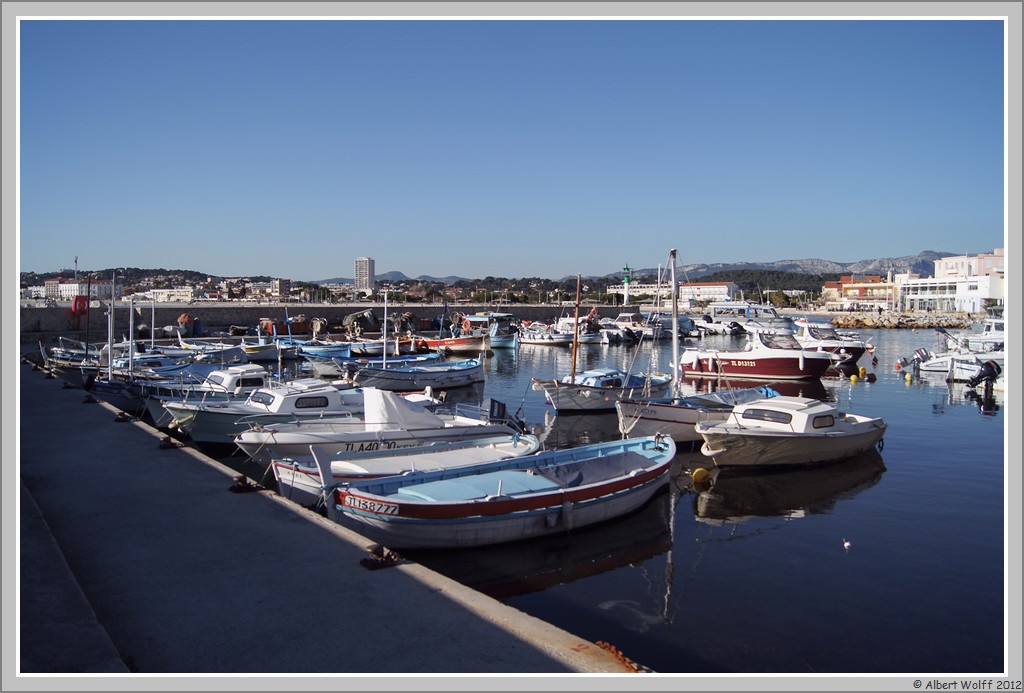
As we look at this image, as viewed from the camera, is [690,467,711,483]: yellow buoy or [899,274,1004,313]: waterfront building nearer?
[690,467,711,483]: yellow buoy

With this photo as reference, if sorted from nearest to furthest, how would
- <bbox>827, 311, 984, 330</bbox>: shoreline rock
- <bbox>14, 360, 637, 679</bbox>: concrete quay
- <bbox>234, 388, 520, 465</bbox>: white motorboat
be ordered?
<bbox>14, 360, 637, 679</bbox>: concrete quay
<bbox>234, 388, 520, 465</bbox>: white motorboat
<bbox>827, 311, 984, 330</bbox>: shoreline rock

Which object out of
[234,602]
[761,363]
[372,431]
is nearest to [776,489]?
[372,431]

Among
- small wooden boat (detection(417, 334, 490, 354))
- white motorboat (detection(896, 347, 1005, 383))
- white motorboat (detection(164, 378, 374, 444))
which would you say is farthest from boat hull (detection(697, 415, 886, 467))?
small wooden boat (detection(417, 334, 490, 354))

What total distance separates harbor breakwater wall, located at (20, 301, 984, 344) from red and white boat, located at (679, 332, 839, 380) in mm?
31818

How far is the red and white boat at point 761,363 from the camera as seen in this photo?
43.5 meters

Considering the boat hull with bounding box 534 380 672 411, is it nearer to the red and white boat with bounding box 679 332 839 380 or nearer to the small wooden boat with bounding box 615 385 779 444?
the small wooden boat with bounding box 615 385 779 444

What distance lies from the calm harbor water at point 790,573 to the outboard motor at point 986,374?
19.1 m

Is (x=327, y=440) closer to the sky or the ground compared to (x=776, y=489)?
closer to the sky

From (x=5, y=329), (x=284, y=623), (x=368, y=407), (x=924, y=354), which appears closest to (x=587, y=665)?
(x=284, y=623)

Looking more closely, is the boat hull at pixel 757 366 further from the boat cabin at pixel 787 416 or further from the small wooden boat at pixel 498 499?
the small wooden boat at pixel 498 499

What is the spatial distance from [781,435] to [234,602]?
15938 millimetres

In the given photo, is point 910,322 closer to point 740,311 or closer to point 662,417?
point 740,311

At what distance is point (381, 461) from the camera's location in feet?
52.9

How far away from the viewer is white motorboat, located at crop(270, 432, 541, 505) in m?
15.0
